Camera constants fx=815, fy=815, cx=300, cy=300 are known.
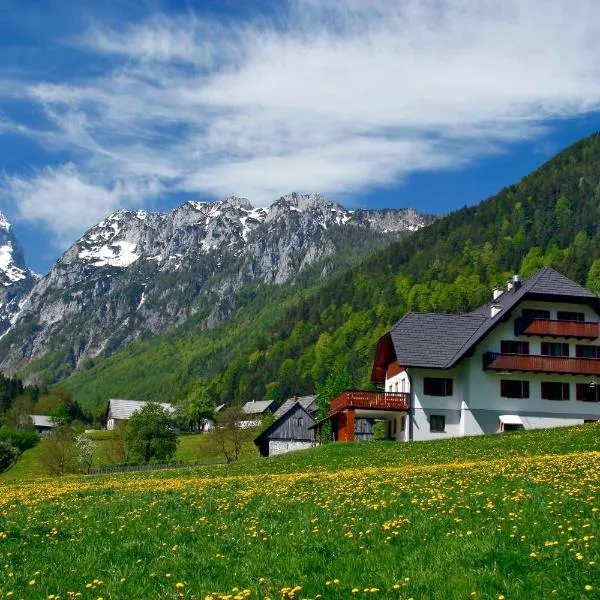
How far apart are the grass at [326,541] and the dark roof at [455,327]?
34.9 meters

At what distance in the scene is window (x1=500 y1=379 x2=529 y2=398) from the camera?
61350mm

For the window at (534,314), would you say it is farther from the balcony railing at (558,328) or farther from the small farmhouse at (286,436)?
the small farmhouse at (286,436)

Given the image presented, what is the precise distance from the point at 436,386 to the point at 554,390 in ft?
30.0

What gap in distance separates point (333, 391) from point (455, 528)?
10724 centimetres

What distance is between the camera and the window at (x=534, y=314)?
61.8 meters

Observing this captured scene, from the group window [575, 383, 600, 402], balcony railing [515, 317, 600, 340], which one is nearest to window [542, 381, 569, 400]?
window [575, 383, 600, 402]

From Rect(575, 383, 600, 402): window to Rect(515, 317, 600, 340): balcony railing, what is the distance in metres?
3.83

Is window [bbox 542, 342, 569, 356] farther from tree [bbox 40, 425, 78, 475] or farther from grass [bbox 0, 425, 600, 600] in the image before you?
tree [bbox 40, 425, 78, 475]

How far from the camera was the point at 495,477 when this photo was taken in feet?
78.8

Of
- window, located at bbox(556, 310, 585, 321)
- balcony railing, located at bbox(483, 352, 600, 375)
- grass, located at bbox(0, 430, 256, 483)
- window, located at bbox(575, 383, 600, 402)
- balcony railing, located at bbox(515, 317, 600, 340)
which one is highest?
window, located at bbox(556, 310, 585, 321)

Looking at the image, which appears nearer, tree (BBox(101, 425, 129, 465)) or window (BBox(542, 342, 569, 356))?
window (BBox(542, 342, 569, 356))

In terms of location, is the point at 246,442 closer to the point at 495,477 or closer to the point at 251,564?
the point at 495,477

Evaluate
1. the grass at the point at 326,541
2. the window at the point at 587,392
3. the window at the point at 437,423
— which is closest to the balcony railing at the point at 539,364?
the window at the point at 587,392

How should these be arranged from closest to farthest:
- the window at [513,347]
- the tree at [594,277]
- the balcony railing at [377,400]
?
the balcony railing at [377,400], the window at [513,347], the tree at [594,277]
